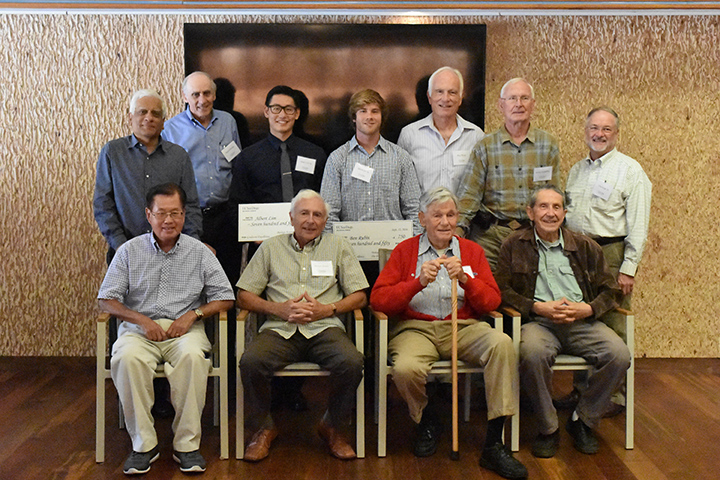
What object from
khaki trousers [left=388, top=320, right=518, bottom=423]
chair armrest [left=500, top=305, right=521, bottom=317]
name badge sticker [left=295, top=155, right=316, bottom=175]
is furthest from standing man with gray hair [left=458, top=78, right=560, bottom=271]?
name badge sticker [left=295, top=155, right=316, bottom=175]

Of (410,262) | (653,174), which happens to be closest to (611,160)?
(653,174)

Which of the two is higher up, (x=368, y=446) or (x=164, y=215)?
(x=164, y=215)

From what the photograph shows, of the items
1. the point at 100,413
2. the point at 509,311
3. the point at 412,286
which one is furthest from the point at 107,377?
the point at 509,311

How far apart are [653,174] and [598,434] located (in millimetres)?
1974

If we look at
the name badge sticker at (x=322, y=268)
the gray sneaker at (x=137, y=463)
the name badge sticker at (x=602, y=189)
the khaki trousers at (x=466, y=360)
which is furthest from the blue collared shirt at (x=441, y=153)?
the gray sneaker at (x=137, y=463)

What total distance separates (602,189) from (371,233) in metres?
1.27

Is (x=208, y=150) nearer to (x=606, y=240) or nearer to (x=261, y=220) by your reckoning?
(x=261, y=220)

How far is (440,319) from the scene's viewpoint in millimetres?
3326

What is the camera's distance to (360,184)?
379 centimetres

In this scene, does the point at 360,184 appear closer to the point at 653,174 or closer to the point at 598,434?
the point at 598,434

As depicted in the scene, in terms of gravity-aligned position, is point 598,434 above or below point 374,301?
below

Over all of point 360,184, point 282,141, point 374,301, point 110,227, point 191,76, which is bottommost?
point 374,301

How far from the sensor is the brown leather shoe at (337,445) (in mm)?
3118

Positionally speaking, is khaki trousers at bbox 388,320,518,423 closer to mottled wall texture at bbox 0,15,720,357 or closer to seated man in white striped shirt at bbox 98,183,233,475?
seated man in white striped shirt at bbox 98,183,233,475
